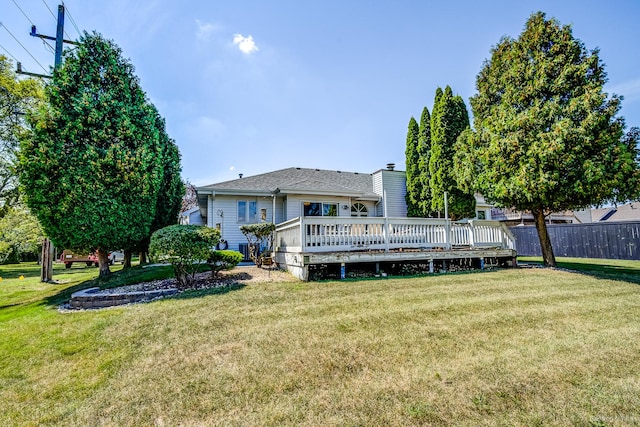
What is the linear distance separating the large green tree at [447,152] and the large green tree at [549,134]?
9.59 feet

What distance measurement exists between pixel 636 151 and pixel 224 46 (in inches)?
523

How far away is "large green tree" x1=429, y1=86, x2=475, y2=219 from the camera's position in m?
13.6

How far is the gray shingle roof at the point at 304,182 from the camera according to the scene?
45.3 ft

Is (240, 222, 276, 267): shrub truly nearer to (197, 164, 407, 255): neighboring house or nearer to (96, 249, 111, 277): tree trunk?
(197, 164, 407, 255): neighboring house

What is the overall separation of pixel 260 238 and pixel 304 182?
15.2 ft

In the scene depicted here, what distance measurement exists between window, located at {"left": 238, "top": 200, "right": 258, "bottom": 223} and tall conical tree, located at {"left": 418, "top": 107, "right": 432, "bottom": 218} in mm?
8784

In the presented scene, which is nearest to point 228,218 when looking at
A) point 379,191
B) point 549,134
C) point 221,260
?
point 221,260

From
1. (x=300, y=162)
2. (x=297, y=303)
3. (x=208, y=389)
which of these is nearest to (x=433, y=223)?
(x=297, y=303)

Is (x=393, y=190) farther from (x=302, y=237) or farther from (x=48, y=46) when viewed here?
(x=48, y=46)

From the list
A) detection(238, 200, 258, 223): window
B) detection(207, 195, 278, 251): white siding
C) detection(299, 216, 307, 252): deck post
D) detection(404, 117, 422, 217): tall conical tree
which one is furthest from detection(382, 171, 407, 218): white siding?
detection(299, 216, 307, 252): deck post

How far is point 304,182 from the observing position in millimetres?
15031

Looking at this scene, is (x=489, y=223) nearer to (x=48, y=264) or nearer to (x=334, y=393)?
(x=334, y=393)

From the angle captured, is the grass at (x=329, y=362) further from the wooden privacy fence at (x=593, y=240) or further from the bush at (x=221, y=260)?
the wooden privacy fence at (x=593, y=240)

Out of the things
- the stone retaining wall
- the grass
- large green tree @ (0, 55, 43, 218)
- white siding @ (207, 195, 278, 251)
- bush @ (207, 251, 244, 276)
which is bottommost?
the grass
